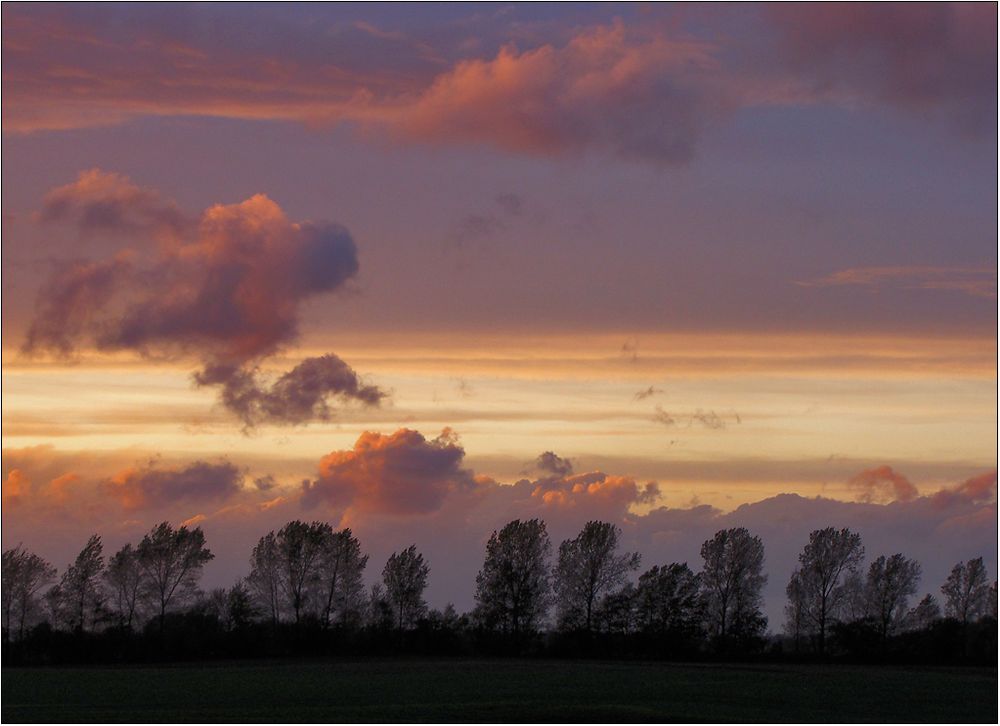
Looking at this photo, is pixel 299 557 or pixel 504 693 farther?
pixel 299 557

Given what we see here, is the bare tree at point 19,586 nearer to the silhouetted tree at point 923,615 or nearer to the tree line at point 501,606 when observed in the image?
the tree line at point 501,606

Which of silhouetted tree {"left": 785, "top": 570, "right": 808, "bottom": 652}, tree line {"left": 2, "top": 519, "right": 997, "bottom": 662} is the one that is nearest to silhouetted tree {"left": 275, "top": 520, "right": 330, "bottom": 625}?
tree line {"left": 2, "top": 519, "right": 997, "bottom": 662}

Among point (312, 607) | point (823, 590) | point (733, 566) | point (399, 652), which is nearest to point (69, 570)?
point (312, 607)

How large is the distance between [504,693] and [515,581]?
57.5 m

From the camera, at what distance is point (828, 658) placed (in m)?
95.8

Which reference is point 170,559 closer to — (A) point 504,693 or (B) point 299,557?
(B) point 299,557

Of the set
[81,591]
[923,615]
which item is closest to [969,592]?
[923,615]

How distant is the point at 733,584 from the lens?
11444 cm

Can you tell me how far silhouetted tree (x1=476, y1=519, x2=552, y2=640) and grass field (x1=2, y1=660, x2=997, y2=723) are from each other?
2507 cm

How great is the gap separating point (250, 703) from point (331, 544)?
65985 mm

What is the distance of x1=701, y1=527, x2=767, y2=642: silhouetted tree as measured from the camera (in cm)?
10875

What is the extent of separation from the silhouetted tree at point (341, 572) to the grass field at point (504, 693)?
29624 mm

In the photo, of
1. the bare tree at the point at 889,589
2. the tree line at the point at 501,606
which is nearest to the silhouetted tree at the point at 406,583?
the tree line at the point at 501,606

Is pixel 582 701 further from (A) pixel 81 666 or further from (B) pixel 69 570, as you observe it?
(B) pixel 69 570
